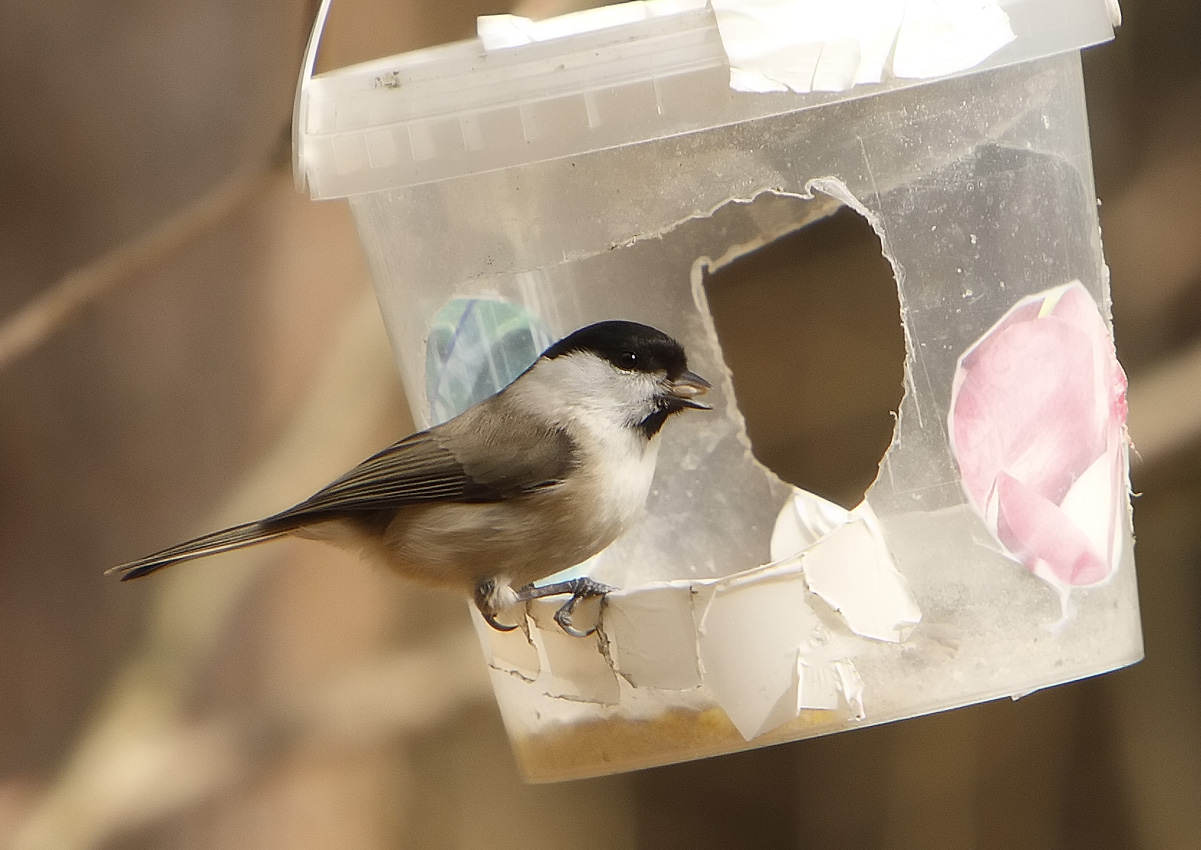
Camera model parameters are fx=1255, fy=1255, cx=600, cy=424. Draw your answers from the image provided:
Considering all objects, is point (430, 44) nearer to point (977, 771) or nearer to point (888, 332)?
point (888, 332)

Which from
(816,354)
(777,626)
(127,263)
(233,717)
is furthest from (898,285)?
(233,717)

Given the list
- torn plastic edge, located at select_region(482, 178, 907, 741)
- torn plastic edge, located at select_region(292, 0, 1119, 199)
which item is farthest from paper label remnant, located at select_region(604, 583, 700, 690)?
torn plastic edge, located at select_region(292, 0, 1119, 199)

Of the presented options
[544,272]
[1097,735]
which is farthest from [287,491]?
[1097,735]

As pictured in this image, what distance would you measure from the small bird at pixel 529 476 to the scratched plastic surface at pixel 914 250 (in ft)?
0.29

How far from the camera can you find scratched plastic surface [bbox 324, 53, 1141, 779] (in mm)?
909

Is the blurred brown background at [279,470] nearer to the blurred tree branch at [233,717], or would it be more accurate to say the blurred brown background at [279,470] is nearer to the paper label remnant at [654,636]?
the blurred tree branch at [233,717]

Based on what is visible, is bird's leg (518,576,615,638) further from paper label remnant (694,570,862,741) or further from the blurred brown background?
the blurred brown background

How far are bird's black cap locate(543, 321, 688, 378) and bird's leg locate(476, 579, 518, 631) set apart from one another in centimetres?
20

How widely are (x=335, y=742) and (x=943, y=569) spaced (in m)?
1.15

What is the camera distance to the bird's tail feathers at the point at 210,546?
1.10 metres

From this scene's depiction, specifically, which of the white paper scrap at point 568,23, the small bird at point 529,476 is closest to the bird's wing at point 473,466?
the small bird at point 529,476

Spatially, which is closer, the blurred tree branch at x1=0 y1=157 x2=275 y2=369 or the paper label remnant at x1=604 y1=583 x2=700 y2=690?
the paper label remnant at x1=604 y1=583 x2=700 y2=690

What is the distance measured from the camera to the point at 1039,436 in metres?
0.93

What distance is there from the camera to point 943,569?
0.93m
